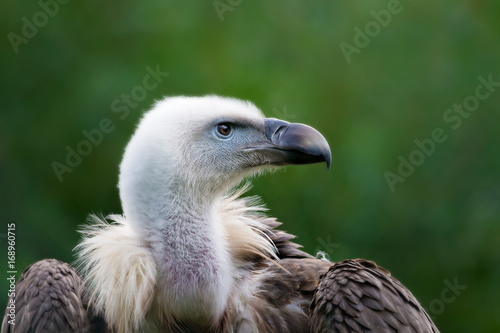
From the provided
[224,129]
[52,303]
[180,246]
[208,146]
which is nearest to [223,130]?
[224,129]

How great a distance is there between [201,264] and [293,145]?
2.38 ft

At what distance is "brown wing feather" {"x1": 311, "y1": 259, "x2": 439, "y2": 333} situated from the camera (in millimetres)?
3481

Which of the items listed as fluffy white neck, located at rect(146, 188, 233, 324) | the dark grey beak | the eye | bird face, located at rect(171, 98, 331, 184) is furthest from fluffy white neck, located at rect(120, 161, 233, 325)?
the dark grey beak

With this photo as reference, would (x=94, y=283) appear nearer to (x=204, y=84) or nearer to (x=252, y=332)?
(x=252, y=332)

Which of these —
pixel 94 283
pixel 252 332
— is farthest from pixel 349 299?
pixel 94 283

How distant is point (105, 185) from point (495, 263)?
12.9 feet

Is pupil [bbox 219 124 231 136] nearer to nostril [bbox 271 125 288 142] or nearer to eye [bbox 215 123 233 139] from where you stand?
eye [bbox 215 123 233 139]

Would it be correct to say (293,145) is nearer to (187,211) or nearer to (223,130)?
(223,130)

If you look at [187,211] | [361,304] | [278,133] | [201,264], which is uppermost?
[278,133]

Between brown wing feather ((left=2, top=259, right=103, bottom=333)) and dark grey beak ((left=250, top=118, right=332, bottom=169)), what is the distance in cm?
119

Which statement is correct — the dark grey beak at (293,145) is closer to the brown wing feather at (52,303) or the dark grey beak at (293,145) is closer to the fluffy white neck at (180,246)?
the fluffy white neck at (180,246)

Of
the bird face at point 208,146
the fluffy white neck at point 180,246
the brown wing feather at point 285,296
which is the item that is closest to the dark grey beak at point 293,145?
the bird face at point 208,146

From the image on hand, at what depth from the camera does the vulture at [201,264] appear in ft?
11.4

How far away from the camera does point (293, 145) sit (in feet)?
12.1
